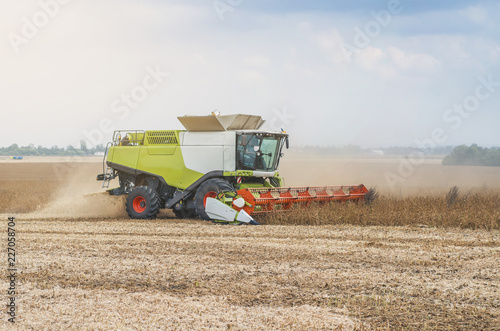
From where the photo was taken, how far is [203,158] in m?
15.4

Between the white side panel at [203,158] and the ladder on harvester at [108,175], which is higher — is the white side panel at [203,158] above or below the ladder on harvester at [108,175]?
above

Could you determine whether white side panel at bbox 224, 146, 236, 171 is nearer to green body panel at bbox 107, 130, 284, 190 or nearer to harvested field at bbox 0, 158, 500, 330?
green body panel at bbox 107, 130, 284, 190

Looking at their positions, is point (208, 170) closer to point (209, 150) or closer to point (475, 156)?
point (209, 150)

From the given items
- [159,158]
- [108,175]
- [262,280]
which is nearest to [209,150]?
[159,158]

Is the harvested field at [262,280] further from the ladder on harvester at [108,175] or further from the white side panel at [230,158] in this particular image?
A: the ladder on harvester at [108,175]

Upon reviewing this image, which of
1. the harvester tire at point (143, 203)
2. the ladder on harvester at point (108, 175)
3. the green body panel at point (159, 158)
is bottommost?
the harvester tire at point (143, 203)

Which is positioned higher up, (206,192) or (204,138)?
(204,138)

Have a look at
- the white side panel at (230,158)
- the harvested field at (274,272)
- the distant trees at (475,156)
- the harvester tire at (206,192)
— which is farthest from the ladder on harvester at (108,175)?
the distant trees at (475,156)

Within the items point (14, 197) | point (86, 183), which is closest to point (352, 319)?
point (86, 183)

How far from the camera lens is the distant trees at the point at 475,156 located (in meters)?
48.8

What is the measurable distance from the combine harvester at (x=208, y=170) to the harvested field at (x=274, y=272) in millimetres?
766

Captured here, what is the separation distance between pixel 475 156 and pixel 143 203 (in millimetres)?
40488

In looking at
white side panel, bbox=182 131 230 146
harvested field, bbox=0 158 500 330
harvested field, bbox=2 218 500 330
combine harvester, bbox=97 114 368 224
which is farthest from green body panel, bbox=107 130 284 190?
harvested field, bbox=2 218 500 330

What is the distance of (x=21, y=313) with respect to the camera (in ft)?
20.0
